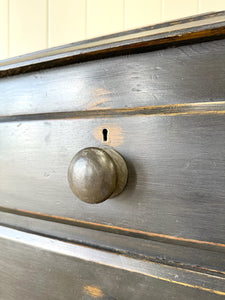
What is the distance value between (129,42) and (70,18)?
0.84m

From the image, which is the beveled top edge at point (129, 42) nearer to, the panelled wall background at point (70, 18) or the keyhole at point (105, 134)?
the keyhole at point (105, 134)

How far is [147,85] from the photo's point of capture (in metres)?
0.30

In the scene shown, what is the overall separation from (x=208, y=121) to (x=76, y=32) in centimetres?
88

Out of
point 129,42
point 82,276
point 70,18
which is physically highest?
point 70,18

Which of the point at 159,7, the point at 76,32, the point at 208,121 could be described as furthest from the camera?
the point at 76,32

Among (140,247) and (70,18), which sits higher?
(70,18)

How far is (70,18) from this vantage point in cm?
102

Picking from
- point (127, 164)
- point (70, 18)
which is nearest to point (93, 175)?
point (127, 164)

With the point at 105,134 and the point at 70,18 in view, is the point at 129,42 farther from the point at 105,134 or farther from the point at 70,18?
the point at 70,18

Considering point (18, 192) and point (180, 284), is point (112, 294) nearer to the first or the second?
point (180, 284)

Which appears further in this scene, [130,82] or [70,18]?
[70,18]

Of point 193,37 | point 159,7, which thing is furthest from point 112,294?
point 159,7

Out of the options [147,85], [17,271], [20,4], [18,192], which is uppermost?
[20,4]

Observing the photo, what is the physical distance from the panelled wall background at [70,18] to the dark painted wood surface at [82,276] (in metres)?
0.72
